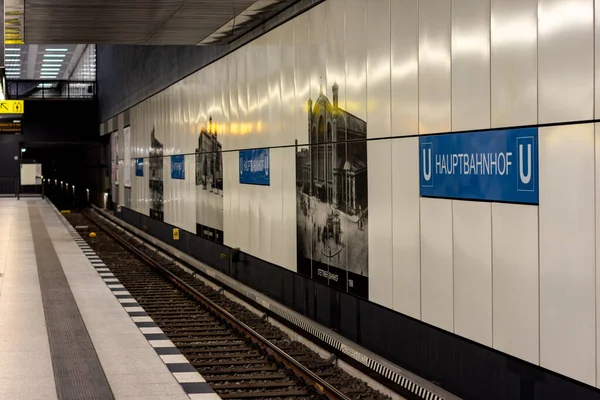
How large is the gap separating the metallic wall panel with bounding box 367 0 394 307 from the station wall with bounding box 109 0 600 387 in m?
0.03

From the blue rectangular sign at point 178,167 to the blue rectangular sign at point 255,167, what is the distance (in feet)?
22.7

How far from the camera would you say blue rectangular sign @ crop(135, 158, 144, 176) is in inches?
1292

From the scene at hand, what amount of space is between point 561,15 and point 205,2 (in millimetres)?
7717

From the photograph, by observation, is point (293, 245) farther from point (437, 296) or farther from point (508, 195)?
point (508, 195)

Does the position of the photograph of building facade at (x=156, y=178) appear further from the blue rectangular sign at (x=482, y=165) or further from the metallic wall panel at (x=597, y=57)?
the metallic wall panel at (x=597, y=57)

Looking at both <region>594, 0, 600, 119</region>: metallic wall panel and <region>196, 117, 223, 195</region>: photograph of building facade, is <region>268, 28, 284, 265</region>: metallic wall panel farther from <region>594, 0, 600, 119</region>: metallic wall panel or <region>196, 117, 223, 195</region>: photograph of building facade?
<region>594, 0, 600, 119</region>: metallic wall panel

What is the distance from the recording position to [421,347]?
30.0 feet

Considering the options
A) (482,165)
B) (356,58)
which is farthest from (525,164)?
(356,58)

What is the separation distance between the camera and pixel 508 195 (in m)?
7.39

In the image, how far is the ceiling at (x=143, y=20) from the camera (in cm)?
1338

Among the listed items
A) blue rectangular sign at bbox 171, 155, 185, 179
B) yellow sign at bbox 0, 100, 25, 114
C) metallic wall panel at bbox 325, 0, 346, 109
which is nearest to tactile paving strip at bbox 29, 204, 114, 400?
metallic wall panel at bbox 325, 0, 346, 109

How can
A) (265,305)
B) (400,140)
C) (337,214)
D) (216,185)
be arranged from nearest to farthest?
(400,140) < (337,214) < (265,305) < (216,185)

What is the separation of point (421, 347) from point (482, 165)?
87.8 inches

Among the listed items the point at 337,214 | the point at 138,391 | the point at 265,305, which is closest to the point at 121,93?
the point at 265,305
